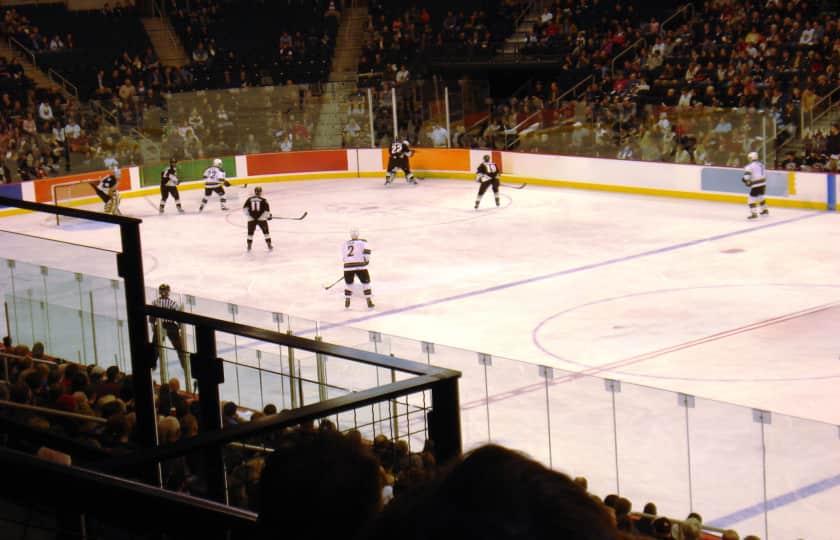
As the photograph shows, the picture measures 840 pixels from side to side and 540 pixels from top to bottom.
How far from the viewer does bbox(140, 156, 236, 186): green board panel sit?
86.6ft

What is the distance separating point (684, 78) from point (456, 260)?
10.1 m

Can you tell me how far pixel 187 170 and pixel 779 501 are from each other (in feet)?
71.6

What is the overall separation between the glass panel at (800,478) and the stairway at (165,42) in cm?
2727

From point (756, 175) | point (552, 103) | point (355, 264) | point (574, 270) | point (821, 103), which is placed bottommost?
point (574, 270)

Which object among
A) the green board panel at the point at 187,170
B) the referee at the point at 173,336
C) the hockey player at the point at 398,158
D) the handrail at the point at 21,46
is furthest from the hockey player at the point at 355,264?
the handrail at the point at 21,46

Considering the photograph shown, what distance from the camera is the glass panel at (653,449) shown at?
23.9ft

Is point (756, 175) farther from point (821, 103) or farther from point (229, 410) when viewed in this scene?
point (229, 410)

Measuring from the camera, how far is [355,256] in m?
14.7

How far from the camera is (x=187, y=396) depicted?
17.4 feet

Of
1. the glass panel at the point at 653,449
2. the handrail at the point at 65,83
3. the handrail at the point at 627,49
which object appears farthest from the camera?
the handrail at the point at 65,83

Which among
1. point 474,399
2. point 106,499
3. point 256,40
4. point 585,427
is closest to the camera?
point 106,499

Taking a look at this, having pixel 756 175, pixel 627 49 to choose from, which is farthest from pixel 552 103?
pixel 756 175

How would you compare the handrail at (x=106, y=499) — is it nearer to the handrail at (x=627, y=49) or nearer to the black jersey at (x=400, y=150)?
the black jersey at (x=400, y=150)

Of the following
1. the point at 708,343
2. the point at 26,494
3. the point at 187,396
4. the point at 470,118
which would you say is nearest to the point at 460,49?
the point at 470,118
